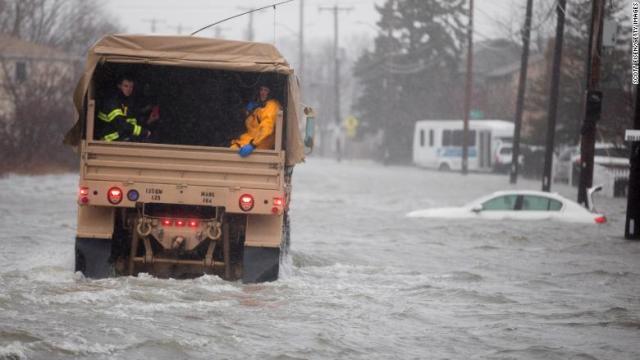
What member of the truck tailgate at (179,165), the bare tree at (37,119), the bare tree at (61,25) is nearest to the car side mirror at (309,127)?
the truck tailgate at (179,165)

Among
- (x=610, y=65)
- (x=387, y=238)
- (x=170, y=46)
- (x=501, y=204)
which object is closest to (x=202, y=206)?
(x=170, y=46)

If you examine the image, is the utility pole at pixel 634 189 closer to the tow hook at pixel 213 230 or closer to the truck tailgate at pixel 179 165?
the truck tailgate at pixel 179 165

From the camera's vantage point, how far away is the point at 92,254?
13.2 metres

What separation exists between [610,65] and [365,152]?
180ft

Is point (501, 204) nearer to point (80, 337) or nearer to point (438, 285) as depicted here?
point (438, 285)

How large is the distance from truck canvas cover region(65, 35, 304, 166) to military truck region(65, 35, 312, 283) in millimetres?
12

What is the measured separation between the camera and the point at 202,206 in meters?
13.3

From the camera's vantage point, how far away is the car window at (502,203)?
2409 centimetres

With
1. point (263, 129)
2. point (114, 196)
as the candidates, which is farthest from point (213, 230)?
point (263, 129)

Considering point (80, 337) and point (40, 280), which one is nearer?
point (80, 337)

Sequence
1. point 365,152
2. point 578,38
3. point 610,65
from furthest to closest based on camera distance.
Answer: point 365,152 < point 578,38 < point 610,65

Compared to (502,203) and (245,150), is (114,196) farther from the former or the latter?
(502,203)

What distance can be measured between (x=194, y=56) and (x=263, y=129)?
1.17m

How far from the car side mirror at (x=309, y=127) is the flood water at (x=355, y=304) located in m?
1.60
